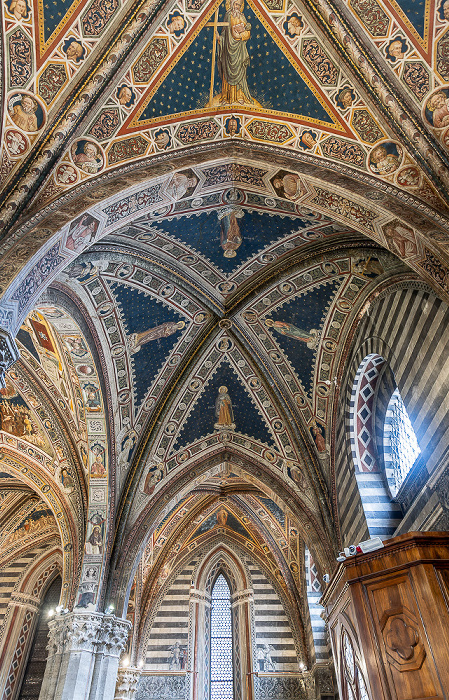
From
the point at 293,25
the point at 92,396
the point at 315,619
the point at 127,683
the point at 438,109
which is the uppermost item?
the point at 293,25

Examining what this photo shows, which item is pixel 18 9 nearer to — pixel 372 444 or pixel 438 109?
pixel 438 109

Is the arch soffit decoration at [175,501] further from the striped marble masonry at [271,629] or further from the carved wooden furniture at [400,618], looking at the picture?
the carved wooden furniture at [400,618]

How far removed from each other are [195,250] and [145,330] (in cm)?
245

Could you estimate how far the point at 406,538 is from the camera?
5262mm

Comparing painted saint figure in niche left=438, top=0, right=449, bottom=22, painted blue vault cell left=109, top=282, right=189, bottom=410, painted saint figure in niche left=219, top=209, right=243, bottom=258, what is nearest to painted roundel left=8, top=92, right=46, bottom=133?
painted saint figure in niche left=219, top=209, right=243, bottom=258

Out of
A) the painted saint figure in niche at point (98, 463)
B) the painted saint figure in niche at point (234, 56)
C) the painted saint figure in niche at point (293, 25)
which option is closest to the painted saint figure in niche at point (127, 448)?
the painted saint figure in niche at point (98, 463)

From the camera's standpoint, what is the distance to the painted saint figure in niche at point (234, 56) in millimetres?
7070

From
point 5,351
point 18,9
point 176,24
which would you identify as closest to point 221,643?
point 5,351

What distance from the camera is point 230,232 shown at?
10281 mm

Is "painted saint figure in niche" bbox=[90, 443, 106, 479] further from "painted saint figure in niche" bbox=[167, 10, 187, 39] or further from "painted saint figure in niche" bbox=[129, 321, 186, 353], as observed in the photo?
"painted saint figure in niche" bbox=[167, 10, 187, 39]

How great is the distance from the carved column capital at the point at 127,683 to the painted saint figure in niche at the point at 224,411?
317 inches

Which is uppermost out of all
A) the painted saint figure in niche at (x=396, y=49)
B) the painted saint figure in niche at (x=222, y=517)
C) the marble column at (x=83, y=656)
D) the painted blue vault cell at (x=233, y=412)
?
the painted saint figure in niche at (x=222, y=517)

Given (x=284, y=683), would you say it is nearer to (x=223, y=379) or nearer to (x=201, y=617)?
(x=201, y=617)

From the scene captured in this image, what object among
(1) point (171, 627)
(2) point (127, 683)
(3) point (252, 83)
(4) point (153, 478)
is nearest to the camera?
(3) point (252, 83)
